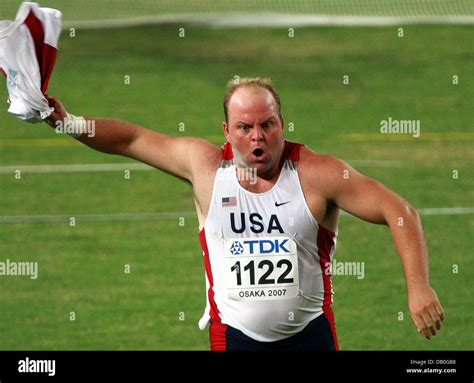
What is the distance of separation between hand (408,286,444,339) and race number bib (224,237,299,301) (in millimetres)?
1255

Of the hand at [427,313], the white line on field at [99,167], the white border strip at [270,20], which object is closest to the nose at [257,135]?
the hand at [427,313]

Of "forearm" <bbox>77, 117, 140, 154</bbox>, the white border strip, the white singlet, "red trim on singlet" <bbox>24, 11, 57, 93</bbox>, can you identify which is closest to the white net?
the white border strip

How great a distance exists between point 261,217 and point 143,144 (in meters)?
0.98

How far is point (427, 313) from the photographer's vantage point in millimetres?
8844

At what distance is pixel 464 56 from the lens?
1335 inches

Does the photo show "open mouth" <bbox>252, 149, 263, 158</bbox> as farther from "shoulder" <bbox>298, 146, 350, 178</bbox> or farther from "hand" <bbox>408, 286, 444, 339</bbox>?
"hand" <bbox>408, 286, 444, 339</bbox>

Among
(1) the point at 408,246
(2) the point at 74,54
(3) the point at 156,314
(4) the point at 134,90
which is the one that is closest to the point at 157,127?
(4) the point at 134,90

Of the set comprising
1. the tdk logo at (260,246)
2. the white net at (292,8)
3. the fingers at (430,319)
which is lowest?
the fingers at (430,319)

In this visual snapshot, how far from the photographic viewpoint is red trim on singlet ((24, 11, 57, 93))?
10227mm

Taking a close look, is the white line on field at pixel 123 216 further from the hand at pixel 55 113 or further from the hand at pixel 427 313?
the hand at pixel 427 313

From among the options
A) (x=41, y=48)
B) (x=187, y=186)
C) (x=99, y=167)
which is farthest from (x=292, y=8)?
(x=41, y=48)

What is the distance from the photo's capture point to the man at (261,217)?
→ 979 centimetres

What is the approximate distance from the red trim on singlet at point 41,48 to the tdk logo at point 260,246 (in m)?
1.70

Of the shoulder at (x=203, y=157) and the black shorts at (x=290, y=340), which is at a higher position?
the shoulder at (x=203, y=157)
